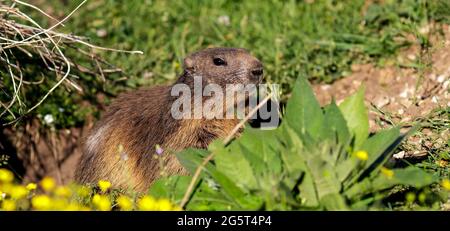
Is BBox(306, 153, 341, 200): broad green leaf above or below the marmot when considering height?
below

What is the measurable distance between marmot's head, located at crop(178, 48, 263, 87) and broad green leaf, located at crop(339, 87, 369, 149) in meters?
1.59

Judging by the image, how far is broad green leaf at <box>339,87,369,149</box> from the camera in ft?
13.4

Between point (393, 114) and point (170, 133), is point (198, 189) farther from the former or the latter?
point (393, 114)

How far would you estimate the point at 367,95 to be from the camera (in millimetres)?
7059

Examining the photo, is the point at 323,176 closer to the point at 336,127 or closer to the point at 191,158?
the point at 336,127

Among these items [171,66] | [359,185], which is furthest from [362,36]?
[359,185]

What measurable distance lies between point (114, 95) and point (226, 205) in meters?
3.79

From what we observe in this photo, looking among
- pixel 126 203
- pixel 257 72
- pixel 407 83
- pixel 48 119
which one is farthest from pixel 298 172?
pixel 48 119

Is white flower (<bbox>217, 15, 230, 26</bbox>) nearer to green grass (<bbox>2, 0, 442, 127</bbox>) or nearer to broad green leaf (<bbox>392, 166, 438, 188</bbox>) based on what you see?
green grass (<bbox>2, 0, 442, 127</bbox>)

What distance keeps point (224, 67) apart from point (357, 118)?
182cm

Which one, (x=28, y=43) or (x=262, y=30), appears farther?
(x=262, y=30)

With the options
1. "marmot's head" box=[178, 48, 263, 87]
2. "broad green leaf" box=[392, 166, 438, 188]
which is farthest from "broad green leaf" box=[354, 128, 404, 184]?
"marmot's head" box=[178, 48, 263, 87]

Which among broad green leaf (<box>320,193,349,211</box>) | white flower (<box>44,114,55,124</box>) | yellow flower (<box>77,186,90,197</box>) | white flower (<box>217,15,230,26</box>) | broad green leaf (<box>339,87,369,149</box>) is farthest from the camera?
white flower (<box>217,15,230,26</box>)

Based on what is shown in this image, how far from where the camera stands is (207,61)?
579 cm
